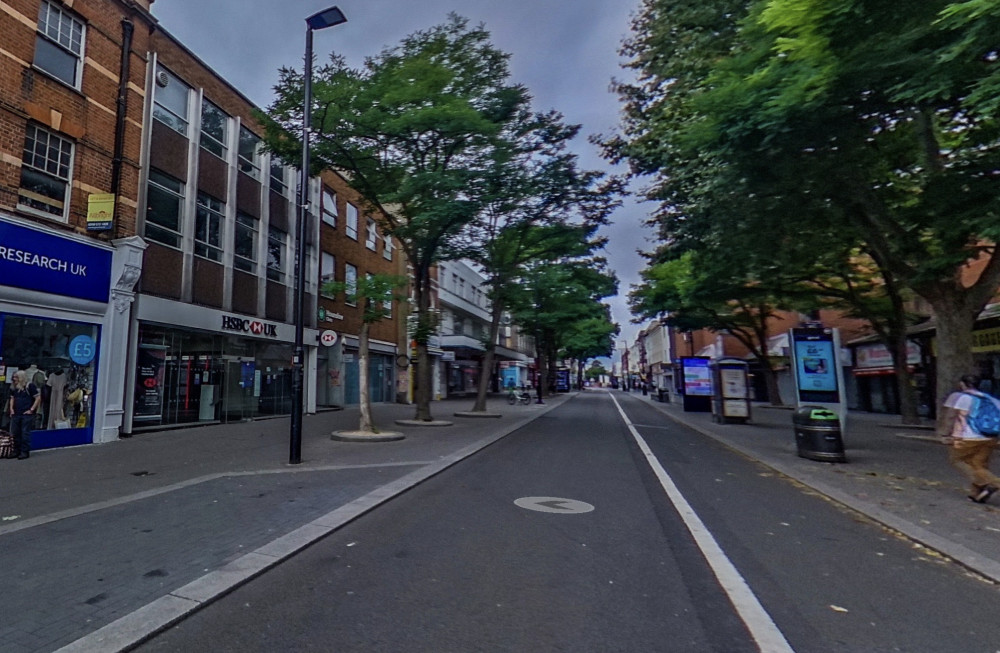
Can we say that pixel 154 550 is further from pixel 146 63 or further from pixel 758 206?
pixel 146 63

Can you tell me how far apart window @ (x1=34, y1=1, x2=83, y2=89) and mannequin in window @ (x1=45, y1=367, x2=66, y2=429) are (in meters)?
6.63

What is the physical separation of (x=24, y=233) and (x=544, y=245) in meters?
16.3

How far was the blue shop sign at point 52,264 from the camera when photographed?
10727 millimetres

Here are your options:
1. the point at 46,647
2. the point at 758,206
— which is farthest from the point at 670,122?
the point at 46,647

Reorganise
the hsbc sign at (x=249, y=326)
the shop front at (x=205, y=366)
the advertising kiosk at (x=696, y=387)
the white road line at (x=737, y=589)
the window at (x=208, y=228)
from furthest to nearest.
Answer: the advertising kiosk at (x=696, y=387), the hsbc sign at (x=249, y=326), the window at (x=208, y=228), the shop front at (x=205, y=366), the white road line at (x=737, y=589)

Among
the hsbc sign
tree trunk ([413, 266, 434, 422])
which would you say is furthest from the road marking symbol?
the hsbc sign

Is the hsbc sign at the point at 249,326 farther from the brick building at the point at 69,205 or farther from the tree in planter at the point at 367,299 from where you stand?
the tree in planter at the point at 367,299

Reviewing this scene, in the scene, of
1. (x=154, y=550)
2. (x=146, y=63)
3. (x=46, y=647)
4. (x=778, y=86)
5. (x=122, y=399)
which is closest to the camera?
(x=46, y=647)

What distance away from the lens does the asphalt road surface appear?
339 cm

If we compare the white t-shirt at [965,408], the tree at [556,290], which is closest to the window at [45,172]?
the tree at [556,290]

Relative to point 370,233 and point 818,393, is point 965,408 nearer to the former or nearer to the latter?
point 818,393

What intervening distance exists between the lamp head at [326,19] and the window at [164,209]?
7690mm

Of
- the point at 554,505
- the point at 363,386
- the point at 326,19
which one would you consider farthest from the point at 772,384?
the point at 326,19

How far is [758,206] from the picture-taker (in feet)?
38.1
